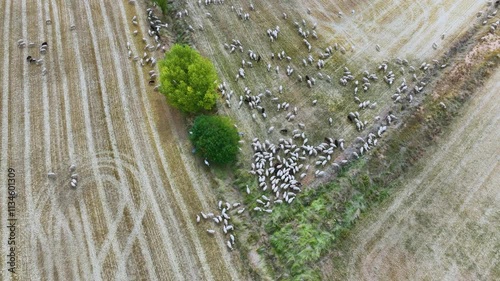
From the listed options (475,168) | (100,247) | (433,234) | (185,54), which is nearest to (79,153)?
(100,247)

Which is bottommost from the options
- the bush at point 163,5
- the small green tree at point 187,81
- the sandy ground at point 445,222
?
the sandy ground at point 445,222

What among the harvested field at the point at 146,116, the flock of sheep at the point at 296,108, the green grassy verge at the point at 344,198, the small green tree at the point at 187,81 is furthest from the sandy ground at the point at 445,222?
the small green tree at the point at 187,81

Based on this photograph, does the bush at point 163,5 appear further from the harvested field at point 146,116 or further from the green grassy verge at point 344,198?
the green grassy verge at point 344,198

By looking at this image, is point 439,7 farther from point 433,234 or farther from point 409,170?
point 433,234

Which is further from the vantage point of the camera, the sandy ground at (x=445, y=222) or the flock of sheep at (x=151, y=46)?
the flock of sheep at (x=151, y=46)

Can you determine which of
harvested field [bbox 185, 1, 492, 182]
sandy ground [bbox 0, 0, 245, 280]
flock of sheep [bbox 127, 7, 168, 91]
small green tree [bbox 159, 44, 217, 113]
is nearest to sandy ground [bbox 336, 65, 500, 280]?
harvested field [bbox 185, 1, 492, 182]

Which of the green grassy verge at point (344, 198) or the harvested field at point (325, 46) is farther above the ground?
the harvested field at point (325, 46)

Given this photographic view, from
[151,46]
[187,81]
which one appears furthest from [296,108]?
[151,46]

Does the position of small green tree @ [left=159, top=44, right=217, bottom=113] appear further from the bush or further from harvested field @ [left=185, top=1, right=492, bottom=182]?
the bush
